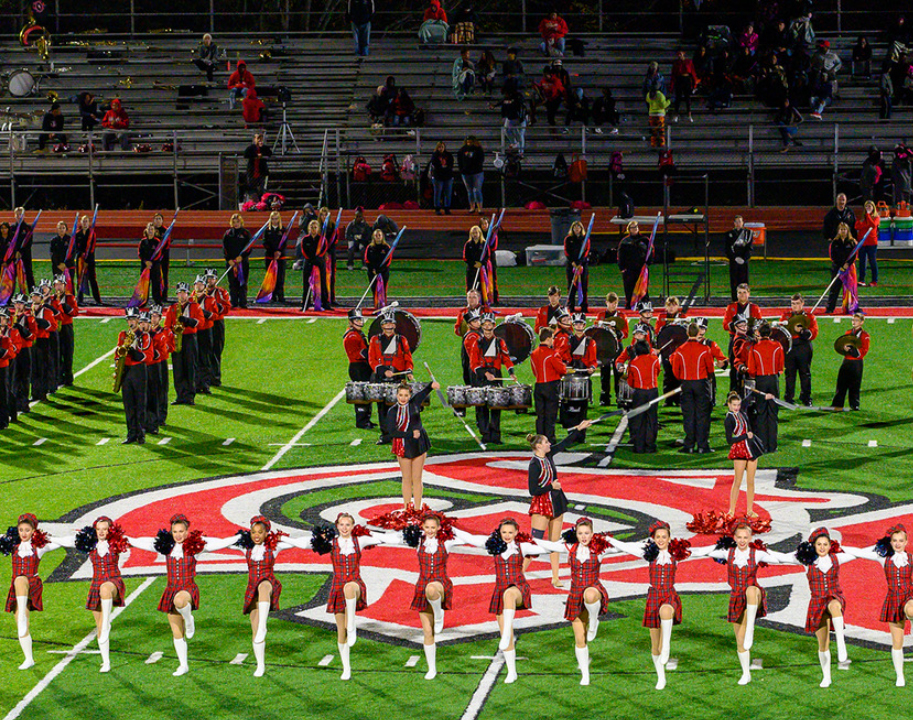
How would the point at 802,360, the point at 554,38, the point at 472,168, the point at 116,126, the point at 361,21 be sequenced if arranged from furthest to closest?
the point at 361,21
the point at 554,38
the point at 116,126
the point at 472,168
the point at 802,360

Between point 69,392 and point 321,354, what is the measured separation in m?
4.24

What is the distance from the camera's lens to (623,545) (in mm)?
13266

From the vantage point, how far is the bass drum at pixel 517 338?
22.1m

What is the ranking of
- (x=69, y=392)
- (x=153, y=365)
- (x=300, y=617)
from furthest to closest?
(x=69, y=392), (x=153, y=365), (x=300, y=617)

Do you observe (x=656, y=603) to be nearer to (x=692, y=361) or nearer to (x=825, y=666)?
(x=825, y=666)

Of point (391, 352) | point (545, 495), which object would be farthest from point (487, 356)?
point (545, 495)

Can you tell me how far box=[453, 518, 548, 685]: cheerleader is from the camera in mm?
13180

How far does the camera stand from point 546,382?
2039cm

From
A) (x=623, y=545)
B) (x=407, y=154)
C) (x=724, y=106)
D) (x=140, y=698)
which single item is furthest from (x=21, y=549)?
(x=724, y=106)

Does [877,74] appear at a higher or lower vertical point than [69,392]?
higher

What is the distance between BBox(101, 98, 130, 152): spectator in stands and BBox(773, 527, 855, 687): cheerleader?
28253 millimetres

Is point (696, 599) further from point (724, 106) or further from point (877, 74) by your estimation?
point (877, 74)

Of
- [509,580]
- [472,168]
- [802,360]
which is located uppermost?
[472,168]

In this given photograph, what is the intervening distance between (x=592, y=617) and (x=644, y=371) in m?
7.64
